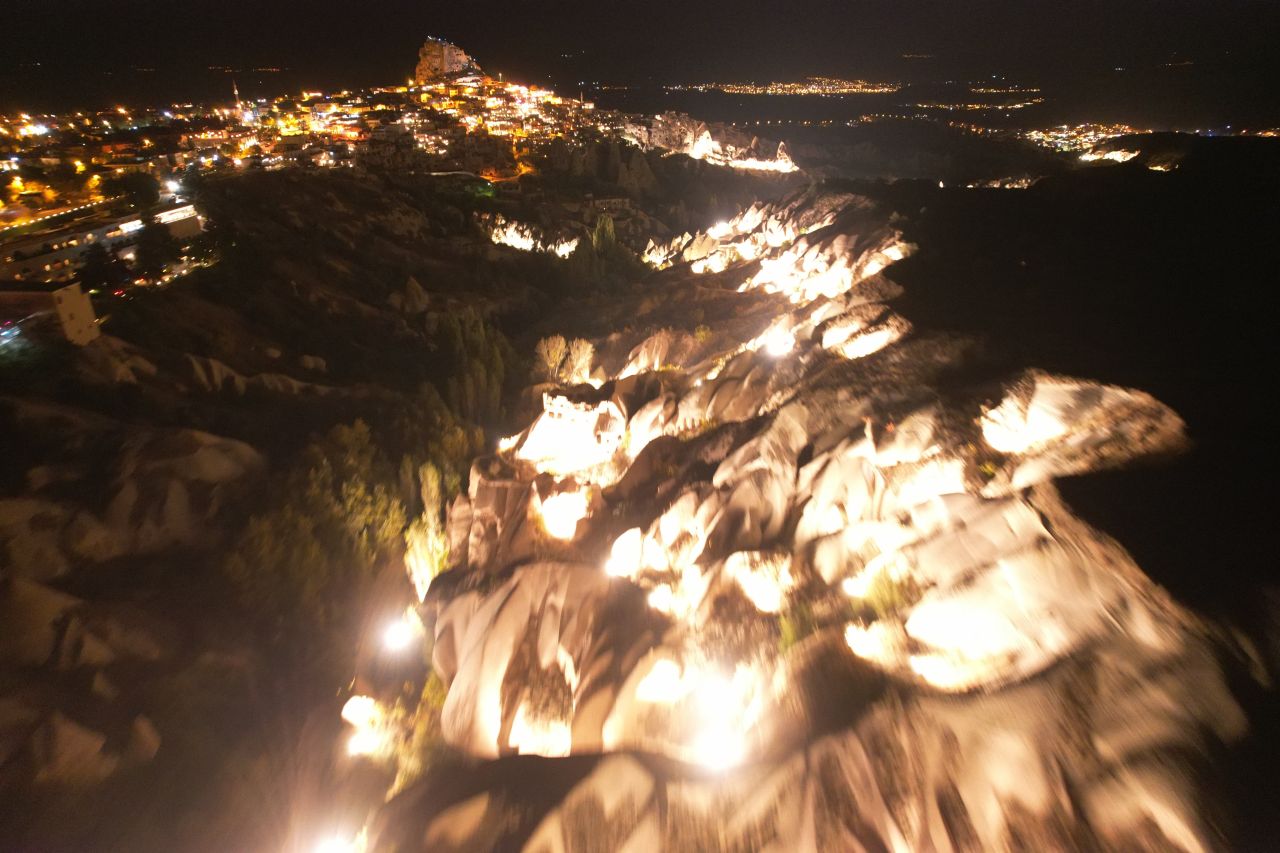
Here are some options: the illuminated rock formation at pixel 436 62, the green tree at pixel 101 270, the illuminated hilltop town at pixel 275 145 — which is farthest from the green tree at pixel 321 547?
the illuminated rock formation at pixel 436 62

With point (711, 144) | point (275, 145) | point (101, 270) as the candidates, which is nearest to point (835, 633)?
point (101, 270)

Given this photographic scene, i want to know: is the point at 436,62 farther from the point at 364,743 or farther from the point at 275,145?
the point at 364,743

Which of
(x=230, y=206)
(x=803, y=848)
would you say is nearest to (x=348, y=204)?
(x=230, y=206)

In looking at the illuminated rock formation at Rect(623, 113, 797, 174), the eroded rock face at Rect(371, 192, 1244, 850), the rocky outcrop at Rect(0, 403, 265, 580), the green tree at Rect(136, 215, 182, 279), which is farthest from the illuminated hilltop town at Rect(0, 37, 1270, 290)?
the eroded rock face at Rect(371, 192, 1244, 850)

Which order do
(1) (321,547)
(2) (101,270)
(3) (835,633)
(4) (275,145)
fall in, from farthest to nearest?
1. (4) (275,145)
2. (2) (101,270)
3. (1) (321,547)
4. (3) (835,633)

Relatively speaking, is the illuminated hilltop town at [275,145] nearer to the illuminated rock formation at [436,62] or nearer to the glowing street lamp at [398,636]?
the illuminated rock formation at [436,62]

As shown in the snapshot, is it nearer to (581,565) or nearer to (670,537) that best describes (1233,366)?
(670,537)
